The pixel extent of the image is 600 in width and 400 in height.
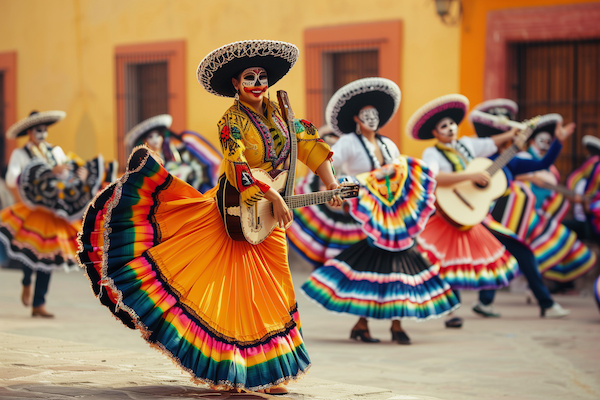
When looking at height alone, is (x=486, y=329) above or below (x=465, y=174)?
below

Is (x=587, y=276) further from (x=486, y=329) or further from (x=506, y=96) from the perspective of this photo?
(x=486, y=329)

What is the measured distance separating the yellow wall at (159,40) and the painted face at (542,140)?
78.9 inches

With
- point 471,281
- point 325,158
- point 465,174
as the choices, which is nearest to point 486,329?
point 471,281

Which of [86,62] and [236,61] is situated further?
[86,62]

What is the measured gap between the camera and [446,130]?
10.4m

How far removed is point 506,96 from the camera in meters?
14.4

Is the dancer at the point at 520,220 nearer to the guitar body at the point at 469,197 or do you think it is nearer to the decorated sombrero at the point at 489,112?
the decorated sombrero at the point at 489,112

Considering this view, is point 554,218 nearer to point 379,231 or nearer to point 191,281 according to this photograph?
point 379,231

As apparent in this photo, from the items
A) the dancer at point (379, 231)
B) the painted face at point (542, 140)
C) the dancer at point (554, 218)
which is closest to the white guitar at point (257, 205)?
the dancer at point (379, 231)

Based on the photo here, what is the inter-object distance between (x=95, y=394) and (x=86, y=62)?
14312mm

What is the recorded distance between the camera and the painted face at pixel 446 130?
10.4 metres

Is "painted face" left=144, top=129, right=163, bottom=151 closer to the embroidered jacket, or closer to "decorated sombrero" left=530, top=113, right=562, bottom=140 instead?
"decorated sombrero" left=530, top=113, right=562, bottom=140

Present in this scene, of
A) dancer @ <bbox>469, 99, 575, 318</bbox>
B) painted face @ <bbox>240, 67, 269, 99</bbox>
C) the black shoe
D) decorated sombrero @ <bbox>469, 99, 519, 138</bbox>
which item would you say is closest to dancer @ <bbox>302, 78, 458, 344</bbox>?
the black shoe

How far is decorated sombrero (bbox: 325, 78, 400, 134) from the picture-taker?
948 cm
